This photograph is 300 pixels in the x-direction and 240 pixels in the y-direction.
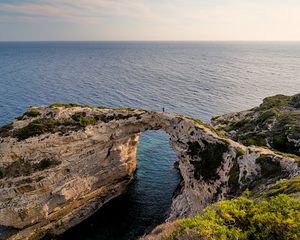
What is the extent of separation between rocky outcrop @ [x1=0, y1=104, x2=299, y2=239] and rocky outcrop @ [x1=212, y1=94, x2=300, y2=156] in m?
9.00

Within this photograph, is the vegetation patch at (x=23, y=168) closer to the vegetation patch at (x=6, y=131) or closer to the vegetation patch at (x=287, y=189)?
the vegetation patch at (x=6, y=131)

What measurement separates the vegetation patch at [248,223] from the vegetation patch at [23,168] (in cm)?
2514

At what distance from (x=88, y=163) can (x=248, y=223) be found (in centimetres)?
2847

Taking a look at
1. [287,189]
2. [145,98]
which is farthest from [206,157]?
[145,98]

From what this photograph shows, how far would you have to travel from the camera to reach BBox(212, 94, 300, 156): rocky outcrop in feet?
141

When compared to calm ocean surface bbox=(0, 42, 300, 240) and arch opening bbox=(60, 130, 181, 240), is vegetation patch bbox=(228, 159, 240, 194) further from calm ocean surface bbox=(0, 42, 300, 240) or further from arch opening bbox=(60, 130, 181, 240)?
calm ocean surface bbox=(0, 42, 300, 240)

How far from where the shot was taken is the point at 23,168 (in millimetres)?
37094

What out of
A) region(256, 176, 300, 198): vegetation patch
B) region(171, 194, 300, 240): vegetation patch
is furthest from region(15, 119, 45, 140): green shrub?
region(256, 176, 300, 198): vegetation patch

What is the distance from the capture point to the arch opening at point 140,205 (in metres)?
39.3

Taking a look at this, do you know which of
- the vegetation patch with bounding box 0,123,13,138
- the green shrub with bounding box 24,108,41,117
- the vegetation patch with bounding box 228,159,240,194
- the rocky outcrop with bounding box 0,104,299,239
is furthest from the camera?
the green shrub with bounding box 24,108,41,117

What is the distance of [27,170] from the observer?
37000mm

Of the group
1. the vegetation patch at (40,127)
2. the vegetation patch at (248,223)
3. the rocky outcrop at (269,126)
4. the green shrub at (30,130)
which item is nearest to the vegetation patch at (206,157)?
the rocky outcrop at (269,126)

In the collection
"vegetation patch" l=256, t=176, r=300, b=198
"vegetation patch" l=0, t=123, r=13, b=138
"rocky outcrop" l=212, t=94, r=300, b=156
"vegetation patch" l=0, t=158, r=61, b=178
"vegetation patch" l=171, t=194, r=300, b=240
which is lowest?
"vegetation patch" l=0, t=158, r=61, b=178

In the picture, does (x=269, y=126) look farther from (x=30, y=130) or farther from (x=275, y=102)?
(x=30, y=130)
